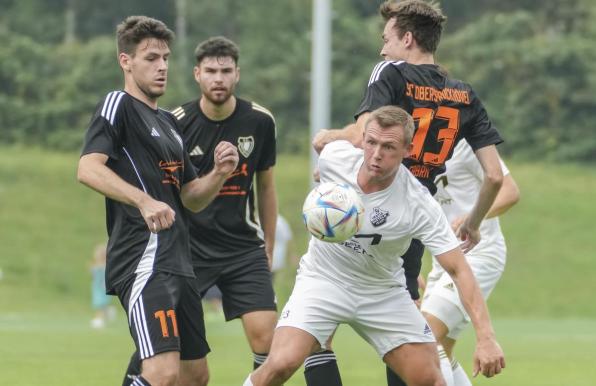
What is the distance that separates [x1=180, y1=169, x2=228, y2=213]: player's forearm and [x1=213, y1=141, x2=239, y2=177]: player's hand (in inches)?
2.2

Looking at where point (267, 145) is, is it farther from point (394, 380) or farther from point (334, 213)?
point (334, 213)

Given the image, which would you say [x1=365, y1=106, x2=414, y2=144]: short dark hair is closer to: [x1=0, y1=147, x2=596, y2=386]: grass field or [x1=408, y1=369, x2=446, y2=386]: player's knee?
[x1=408, y1=369, x2=446, y2=386]: player's knee

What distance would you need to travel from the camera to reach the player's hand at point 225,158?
267 inches

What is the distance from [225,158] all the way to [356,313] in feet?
3.93

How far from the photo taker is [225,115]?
8.60 meters

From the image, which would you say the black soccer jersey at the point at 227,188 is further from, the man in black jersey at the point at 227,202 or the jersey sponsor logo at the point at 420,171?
the jersey sponsor logo at the point at 420,171

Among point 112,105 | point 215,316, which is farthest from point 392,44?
point 215,316

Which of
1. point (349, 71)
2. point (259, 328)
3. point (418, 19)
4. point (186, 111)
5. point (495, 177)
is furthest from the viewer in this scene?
point (349, 71)

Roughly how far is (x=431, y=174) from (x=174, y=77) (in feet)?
121

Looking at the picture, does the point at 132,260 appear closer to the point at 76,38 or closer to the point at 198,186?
the point at 198,186

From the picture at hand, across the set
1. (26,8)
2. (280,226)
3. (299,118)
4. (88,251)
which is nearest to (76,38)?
(26,8)

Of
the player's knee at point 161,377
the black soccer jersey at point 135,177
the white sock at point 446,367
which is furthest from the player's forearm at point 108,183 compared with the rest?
the white sock at point 446,367

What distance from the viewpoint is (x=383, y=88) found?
703 cm

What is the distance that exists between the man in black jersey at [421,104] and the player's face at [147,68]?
1.03 meters
